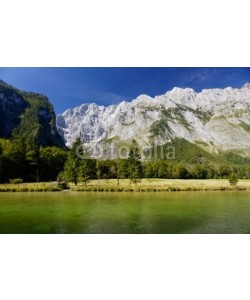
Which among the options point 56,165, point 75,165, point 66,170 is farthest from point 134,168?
point 56,165

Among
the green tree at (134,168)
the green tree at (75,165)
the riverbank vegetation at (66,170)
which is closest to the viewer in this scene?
the riverbank vegetation at (66,170)

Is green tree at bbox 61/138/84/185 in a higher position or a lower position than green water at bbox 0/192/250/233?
higher

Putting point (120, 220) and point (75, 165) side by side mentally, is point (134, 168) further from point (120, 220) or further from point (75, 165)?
point (120, 220)

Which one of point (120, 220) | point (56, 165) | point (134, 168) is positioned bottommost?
point (120, 220)

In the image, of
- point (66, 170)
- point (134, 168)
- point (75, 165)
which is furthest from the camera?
point (66, 170)

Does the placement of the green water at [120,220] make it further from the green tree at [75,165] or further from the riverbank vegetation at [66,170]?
the green tree at [75,165]

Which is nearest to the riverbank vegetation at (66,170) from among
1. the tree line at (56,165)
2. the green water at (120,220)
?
the tree line at (56,165)

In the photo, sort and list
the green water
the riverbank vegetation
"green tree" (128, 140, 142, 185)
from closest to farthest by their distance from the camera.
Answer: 1. the green water
2. the riverbank vegetation
3. "green tree" (128, 140, 142, 185)

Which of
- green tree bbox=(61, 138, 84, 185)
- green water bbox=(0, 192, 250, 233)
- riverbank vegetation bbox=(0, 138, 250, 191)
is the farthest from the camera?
green tree bbox=(61, 138, 84, 185)

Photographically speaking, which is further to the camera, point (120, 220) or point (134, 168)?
point (134, 168)

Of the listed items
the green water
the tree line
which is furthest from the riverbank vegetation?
the green water

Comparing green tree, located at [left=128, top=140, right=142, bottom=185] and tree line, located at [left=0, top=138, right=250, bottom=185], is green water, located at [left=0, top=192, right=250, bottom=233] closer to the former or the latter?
tree line, located at [left=0, top=138, right=250, bottom=185]
